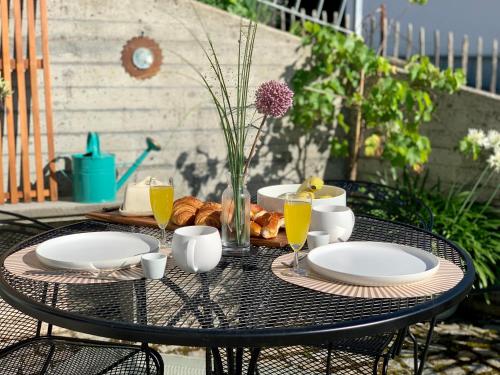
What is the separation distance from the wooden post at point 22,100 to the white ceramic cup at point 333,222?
2.62 m

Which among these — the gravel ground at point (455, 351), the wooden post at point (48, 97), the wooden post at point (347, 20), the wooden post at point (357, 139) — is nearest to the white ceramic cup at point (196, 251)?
the gravel ground at point (455, 351)

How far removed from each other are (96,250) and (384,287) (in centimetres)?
77

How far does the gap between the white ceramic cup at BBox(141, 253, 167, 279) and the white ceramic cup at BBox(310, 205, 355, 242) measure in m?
0.48

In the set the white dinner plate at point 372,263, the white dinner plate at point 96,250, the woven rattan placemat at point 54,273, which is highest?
the white dinner plate at point 372,263

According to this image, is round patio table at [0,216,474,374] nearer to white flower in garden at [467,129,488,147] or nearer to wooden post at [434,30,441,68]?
white flower in garden at [467,129,488,147]

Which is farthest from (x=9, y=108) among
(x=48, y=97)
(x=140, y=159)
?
(x=140, y=159)

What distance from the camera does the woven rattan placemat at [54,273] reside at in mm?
1690

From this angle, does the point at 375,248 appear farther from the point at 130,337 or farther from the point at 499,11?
the point at 499,11

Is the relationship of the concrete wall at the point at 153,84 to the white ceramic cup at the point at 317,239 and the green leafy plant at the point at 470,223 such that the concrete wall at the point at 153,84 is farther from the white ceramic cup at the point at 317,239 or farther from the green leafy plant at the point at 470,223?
the white ceramic cup at the point at 317,239

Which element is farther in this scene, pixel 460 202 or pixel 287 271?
pixel 460 202

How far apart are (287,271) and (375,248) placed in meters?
0.29

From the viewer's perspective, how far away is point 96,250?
191 cm

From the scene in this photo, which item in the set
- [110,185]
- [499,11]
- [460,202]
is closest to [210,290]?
[110,185]

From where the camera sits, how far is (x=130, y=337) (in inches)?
56.1
